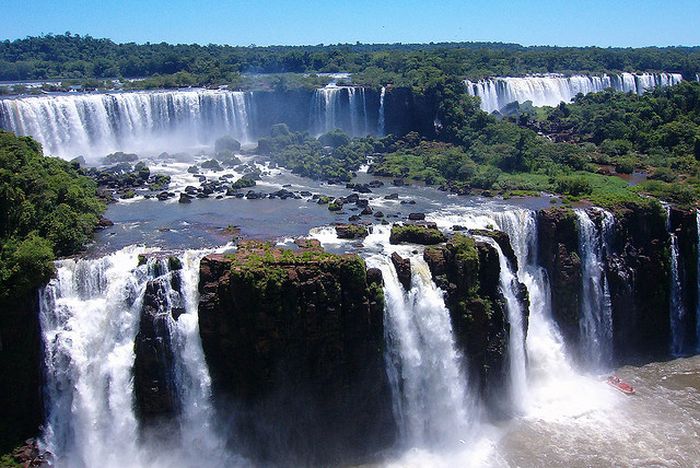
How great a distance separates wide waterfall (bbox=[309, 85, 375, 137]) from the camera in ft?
209

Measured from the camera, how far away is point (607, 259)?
116 ft

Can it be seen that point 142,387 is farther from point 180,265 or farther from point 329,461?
point 329,461

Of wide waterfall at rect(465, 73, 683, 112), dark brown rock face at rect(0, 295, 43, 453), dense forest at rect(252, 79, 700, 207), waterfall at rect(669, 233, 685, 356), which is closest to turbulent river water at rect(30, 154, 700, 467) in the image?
dark brown rock face at rect(0, 295, 43, 453)

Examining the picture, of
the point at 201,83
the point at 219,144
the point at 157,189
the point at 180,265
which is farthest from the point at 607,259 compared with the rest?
the point at 201,83

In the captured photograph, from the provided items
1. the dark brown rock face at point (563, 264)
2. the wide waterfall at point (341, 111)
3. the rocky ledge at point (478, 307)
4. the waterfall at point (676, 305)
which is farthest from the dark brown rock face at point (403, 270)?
the wide waterfall at point (341, 111)

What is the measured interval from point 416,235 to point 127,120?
113 feet

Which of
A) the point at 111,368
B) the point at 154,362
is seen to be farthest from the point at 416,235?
the point at 111,368

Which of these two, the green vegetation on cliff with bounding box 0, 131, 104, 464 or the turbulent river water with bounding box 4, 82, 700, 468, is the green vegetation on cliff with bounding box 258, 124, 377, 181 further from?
the green vegetation on cliff with bounding box 0, 131, 104, 464

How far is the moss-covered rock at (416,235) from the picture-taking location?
3138 cm

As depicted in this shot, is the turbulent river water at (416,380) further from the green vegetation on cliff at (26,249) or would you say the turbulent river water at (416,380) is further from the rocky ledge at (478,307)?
the green vegetation on cliff at (26,249)

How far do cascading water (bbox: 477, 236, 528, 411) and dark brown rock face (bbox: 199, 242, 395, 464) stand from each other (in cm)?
698

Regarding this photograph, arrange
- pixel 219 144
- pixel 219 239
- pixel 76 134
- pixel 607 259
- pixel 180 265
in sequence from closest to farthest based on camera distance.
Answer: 1. pixel 180 265
2. pixel 219 239
3. pixel 607 259
4. pixel 76 134
5. pixel 219 144

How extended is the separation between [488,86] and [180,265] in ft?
184

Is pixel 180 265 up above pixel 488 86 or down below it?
below
